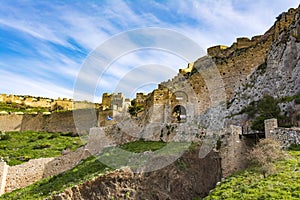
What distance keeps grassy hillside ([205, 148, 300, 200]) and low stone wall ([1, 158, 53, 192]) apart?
1452 centimetres

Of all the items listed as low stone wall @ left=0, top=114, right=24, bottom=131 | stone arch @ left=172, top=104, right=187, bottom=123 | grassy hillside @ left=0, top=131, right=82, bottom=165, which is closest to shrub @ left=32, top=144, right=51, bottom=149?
grassy hillside @ left=0, top=131, right=82, bottom=165

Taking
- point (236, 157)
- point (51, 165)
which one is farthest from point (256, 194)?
point (51, 165)

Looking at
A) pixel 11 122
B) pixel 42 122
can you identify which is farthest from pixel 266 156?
pixel 11 122

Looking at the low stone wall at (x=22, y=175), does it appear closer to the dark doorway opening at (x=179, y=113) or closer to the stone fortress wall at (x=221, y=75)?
the stone fortress wall at (x=221, y=75)

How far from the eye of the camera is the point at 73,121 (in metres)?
43.0

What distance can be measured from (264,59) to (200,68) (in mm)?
7185

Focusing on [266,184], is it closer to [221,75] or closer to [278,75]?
[278,75]

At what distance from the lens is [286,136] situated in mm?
13016

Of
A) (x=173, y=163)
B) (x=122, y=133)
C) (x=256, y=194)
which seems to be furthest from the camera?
(x=122, y=133)

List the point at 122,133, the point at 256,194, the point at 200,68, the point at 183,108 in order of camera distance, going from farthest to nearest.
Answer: the point at 200,68 → the point at 183,108 → the point at 122,133 → the point at 256,194

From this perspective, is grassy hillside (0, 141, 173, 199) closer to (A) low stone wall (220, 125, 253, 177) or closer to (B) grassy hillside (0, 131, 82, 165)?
(A) low stone wall (220, 125, 253, 177)

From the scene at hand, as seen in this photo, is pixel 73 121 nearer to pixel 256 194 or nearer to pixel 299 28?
pixel 299 28

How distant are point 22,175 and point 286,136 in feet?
55.6

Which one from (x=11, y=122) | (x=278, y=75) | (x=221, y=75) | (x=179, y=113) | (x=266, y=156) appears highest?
(x=221, y=75)
